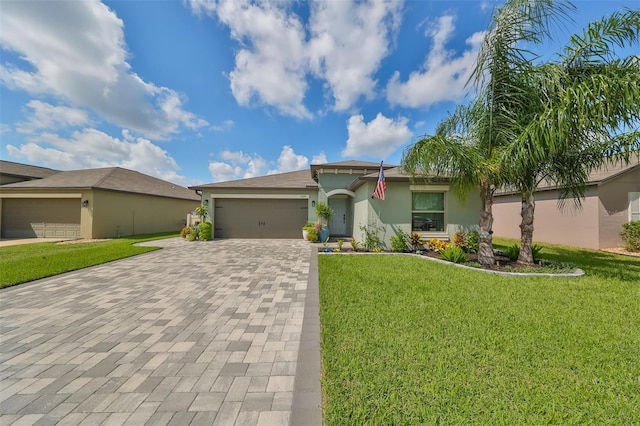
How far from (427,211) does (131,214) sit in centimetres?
1839

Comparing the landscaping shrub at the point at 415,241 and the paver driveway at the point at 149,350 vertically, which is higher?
the landscaping shrub at the point at 415,241

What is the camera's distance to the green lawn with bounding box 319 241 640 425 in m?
2.01

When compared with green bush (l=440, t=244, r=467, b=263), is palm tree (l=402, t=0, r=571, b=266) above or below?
above

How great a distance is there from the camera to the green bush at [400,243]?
955 cm

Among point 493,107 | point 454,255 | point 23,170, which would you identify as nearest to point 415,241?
point 454,255

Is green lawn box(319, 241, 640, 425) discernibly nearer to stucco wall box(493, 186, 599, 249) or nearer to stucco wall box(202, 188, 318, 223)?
stucco wall box(493, 186, 599, 249)

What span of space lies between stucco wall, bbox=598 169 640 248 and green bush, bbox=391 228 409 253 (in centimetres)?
906

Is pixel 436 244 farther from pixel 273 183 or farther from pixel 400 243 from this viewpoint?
pixel 273 183

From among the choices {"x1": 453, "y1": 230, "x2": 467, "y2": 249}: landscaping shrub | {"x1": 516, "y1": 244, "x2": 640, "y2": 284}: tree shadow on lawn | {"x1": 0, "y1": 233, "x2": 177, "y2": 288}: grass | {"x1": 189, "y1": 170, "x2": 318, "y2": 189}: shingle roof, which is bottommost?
{"x1": 0, "y1": 233, "x2": 177, "y2": 288}: grass

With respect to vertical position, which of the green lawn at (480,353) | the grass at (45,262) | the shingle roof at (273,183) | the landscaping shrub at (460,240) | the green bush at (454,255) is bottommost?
the green lawn at (480,353)

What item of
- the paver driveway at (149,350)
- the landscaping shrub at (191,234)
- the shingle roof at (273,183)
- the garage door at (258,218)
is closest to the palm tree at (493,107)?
the paver driveway at (149,350)

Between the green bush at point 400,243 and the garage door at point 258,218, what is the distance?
6.41m

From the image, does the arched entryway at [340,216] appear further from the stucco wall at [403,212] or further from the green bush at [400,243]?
the green bush at [400,243]

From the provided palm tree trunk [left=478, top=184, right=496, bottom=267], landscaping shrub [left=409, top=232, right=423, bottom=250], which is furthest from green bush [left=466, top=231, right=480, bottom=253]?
palm tree trunk [left=478, top=184, right=496, bottom=267]
